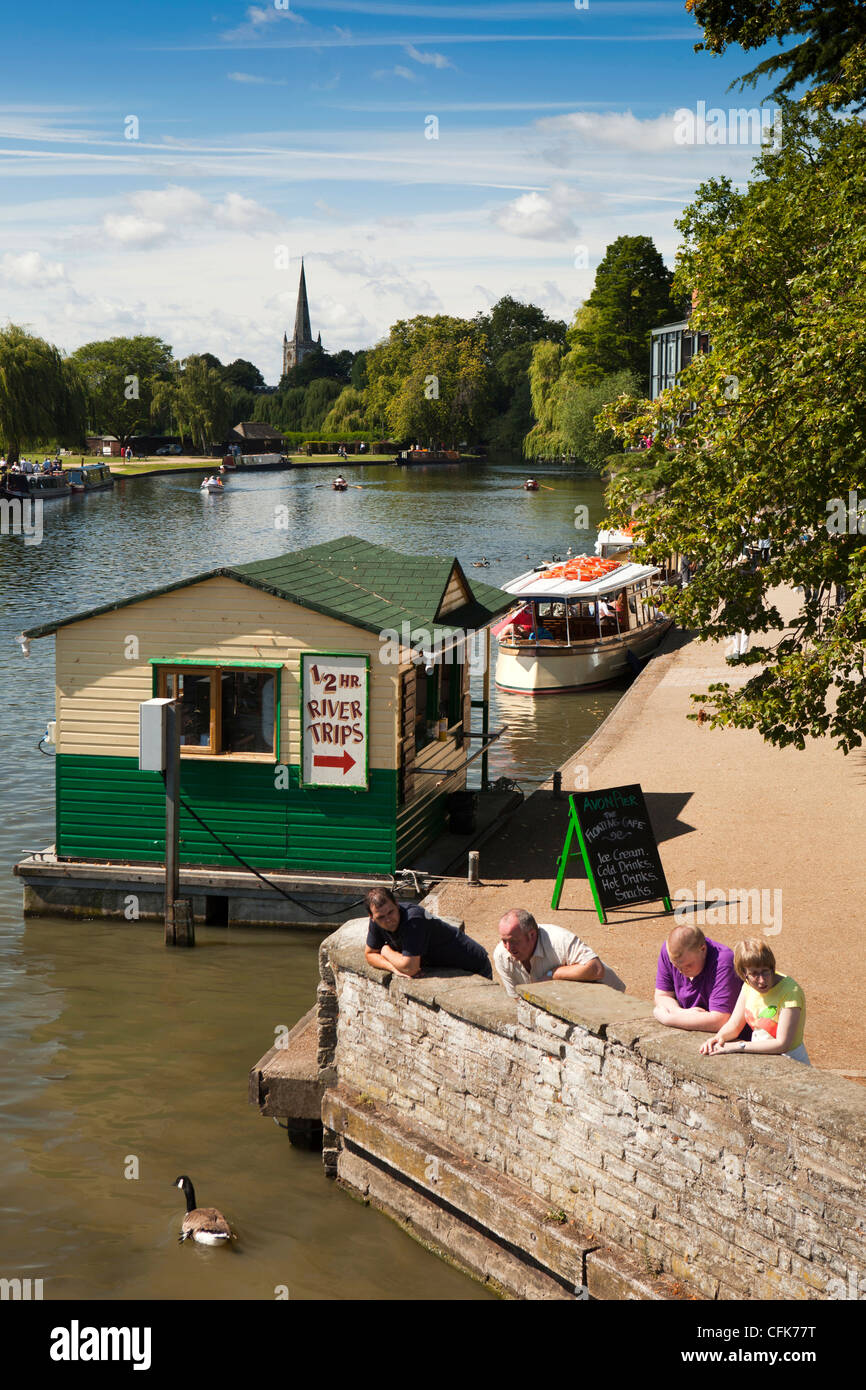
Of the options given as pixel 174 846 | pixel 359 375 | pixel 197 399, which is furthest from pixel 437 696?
pixel 359 375

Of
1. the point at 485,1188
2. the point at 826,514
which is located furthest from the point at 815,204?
the point at 485,1188

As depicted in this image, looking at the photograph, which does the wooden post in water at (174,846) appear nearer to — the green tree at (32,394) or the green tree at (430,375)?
the green tree at (32,394)

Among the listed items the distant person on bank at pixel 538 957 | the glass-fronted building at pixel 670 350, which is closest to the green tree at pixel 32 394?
the glass-fronted building at pixel 670 350

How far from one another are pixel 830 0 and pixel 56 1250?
21.0m

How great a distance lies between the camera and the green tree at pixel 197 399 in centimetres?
13000

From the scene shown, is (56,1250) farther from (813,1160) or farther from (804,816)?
(804,816)

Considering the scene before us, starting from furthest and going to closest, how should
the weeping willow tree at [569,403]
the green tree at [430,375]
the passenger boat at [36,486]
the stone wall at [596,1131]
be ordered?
1. the green tree at [430,375]
2. the weeping willow tree at [569,403]
3. the passenger boat at [36,486]
4. the stone wall at [596,1131]

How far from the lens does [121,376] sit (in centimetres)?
13900

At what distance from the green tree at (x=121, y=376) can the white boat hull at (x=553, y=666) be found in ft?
344

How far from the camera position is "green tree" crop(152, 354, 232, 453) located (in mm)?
130000

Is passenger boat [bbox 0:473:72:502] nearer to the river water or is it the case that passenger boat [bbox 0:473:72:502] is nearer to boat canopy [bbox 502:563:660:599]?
boat canopy [bbox 502:563:660:599]

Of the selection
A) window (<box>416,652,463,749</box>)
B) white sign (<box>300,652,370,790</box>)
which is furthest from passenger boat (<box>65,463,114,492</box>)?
white sign (<box>300,652,370,790</box>)

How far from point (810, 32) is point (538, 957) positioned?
1956 cm

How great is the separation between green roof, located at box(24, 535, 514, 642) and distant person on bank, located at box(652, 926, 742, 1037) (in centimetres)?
668
